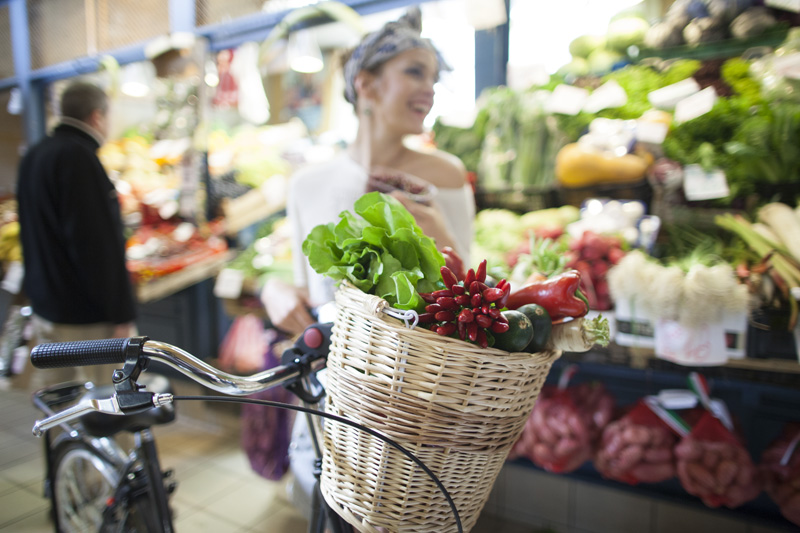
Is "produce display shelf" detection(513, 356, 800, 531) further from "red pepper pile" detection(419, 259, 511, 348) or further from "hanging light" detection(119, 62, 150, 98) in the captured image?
"hanging light" detection(119, 62, 150, 98)

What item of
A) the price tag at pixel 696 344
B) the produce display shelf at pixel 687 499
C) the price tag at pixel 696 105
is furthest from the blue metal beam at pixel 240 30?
the produce display shelf at pixel 687 499

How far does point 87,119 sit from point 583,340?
275 cm

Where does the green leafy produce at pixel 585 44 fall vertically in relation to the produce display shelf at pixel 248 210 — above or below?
above

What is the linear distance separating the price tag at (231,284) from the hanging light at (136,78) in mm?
2311

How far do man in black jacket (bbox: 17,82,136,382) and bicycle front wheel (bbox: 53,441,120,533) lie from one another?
2.47ft

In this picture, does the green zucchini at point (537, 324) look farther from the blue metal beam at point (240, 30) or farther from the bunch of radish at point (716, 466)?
the blue metal beam at point (240, 30)

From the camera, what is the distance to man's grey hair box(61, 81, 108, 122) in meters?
2.56

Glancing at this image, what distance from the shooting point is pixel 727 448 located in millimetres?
1872

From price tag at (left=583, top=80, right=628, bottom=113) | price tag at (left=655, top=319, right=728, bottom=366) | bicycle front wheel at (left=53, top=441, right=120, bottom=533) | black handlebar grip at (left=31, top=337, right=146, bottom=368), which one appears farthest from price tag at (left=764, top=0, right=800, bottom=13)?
bicycle front wheel at (left=53, top=441, right=120, bottom=533)

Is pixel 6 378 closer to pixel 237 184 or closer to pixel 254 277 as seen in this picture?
pixel 254 277

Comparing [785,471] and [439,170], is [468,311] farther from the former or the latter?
[785,471]

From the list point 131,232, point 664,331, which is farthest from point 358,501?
point 131,232

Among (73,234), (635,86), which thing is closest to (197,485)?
(73,234)

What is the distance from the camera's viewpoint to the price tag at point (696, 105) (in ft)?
7.24
